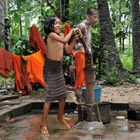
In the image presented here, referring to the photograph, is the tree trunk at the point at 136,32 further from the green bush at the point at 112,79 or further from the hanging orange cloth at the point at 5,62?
the hanging orange cloth at the point at 5,62

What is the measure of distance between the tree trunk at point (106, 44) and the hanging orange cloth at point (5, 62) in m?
3.49

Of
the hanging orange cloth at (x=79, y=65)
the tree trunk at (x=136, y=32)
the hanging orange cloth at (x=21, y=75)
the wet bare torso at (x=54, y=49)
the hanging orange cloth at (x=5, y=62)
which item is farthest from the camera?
the tree trunk at (x=136, y=32)

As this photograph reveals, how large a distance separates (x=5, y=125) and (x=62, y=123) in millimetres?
915

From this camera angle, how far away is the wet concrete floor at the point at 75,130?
227 inches

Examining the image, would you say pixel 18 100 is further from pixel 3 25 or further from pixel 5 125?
pixel 3 25

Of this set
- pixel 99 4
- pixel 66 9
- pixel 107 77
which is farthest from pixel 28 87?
pixel 66 9

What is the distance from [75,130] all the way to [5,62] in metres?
3.35

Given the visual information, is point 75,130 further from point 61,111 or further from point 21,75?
point 21,75

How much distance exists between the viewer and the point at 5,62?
904 centimetres

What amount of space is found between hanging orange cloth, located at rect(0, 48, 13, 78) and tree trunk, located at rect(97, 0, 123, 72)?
349 centimetres

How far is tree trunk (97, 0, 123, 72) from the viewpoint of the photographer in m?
11.9

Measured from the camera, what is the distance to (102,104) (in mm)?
6613

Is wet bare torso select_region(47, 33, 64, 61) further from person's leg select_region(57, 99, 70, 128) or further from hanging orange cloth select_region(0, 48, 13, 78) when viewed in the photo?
hanging orange cloth select_region(0, 48, 13, 78)

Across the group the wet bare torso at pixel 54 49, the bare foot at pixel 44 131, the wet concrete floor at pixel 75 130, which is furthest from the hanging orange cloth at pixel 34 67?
the bare foot at pixel 44 131
